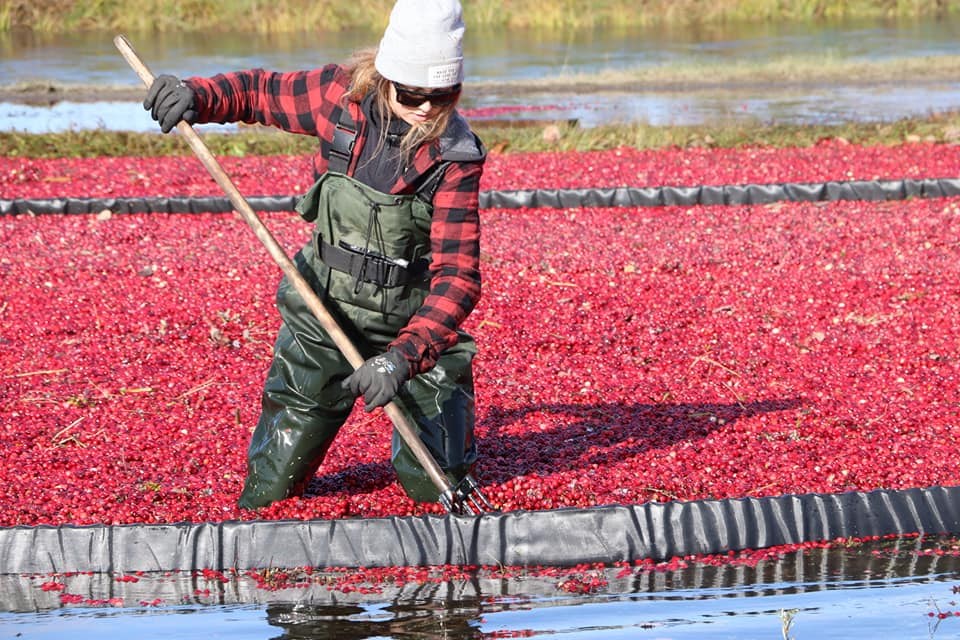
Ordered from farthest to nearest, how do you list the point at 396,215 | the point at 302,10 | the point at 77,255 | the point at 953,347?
the point at 302,10 < the point at 77,255 < the point at 953,347 < the point at 396,215

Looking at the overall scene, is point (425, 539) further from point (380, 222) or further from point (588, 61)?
point (588, 61)

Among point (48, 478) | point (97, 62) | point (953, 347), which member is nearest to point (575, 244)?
point (953, 347)

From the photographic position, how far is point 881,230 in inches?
370

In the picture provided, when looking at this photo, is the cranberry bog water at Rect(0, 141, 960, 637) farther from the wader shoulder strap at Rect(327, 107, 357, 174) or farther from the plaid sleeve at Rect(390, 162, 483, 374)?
the wader shoulder strap at Rect(327, 107, 357, 174)

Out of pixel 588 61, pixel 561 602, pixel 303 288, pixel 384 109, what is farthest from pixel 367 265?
pixel 588 61

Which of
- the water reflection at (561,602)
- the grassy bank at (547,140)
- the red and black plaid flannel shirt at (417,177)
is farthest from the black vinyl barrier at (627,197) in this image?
the water reflection at (561,602)

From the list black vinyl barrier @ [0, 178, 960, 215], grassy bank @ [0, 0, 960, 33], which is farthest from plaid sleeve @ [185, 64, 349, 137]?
grassy bank @ [0, 0, 960, 33]

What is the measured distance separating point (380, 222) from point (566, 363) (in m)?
2.55

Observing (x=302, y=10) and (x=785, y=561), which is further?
(x=302, y=10)

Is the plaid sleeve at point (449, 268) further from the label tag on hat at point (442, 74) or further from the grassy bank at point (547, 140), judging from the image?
the grassy bank at point (547, 140)

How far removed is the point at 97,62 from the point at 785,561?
2222cm

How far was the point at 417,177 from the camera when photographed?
4.30 meters

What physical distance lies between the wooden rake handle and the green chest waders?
103 millimetres

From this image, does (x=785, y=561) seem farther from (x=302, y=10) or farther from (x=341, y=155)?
(x=302, y=10)
